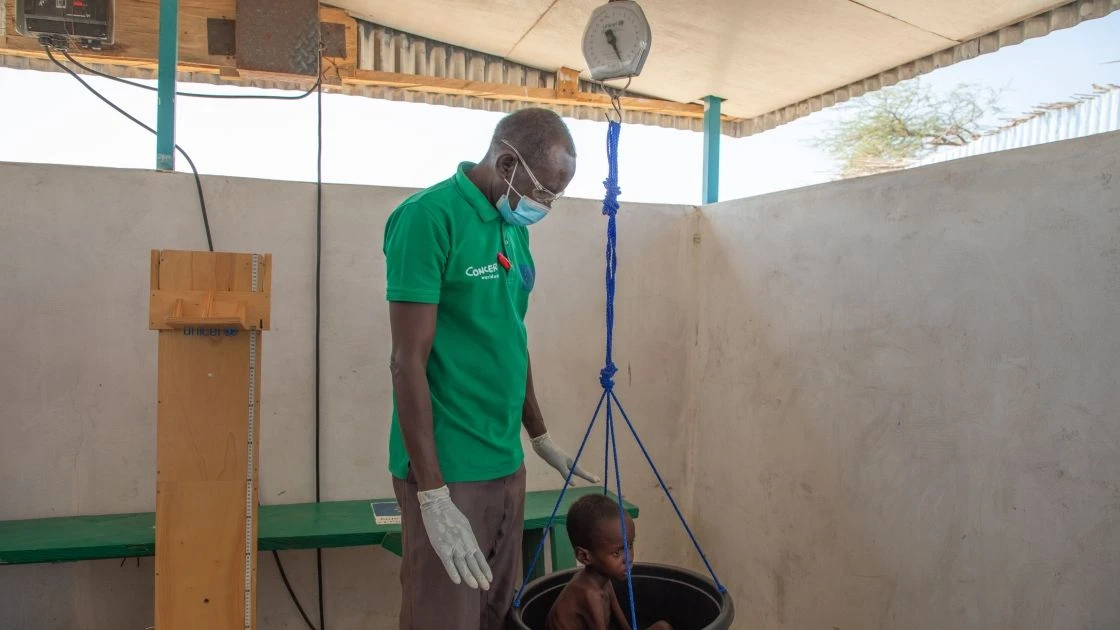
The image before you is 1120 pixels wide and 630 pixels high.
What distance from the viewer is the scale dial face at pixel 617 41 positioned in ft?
6.64

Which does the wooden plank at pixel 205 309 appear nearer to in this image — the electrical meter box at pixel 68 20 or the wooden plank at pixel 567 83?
the electrical meter box at pixel 68 20

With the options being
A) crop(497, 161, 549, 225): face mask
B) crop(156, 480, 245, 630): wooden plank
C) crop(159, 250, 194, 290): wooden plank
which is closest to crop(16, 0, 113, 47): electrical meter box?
crop(159, 250, 194, 290): wooden plank

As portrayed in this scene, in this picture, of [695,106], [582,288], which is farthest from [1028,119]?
[582,288]

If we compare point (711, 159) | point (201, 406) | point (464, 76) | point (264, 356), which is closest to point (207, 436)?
point (201, 406)

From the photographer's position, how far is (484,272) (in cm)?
149

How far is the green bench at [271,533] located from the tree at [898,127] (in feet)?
11.3

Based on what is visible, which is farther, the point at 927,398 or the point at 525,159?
the point at 927,398

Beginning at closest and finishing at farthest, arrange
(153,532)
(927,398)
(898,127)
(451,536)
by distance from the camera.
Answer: (451,536) → (927,398) → (153,532) → (898,127)

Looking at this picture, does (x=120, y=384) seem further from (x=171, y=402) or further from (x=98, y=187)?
(x=171, y=402)

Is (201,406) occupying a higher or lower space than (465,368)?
lower

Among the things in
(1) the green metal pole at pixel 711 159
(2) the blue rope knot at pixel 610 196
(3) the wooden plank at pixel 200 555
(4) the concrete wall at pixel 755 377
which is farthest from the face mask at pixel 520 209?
(1) the green metal pole at pixel 711 159

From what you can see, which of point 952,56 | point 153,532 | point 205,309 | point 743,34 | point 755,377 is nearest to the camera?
point 205,309

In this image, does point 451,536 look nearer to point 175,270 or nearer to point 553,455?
point 553,455

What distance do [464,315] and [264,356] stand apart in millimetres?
1291
